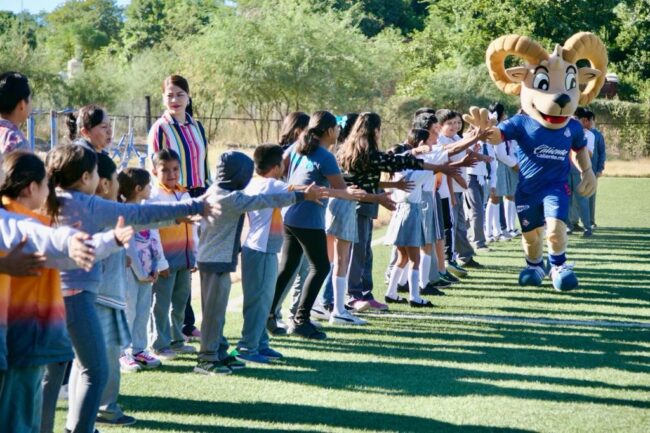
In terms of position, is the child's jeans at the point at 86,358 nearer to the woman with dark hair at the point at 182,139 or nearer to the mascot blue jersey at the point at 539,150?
the woman with dark hair at the point at 182,139

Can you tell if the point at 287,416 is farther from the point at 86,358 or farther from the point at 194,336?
the point at 194,336

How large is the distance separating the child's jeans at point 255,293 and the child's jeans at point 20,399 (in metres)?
3.01

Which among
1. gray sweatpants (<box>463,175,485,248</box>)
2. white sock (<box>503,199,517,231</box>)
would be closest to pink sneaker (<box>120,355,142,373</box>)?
gray sweatpants (<box>463,175,485,248</box>)

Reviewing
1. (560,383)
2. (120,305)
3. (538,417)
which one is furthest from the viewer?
(560,383)

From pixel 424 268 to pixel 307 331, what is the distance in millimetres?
2724

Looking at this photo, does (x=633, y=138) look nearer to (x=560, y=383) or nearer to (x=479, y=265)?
(x=479, y=265)

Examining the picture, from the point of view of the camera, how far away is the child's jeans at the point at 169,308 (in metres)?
8.02

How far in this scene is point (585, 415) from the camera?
254 inches

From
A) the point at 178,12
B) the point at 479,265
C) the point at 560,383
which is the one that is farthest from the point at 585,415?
the point at 178,12

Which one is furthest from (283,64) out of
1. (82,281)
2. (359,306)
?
(82,281)

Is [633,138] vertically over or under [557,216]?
over

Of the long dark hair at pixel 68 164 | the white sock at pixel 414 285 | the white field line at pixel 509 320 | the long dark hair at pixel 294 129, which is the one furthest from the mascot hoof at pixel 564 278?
the long dark hair at pixel 68 164

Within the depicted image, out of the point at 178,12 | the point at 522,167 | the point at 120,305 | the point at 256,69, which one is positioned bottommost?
the point at 120,305

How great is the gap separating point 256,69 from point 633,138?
14775 mm
